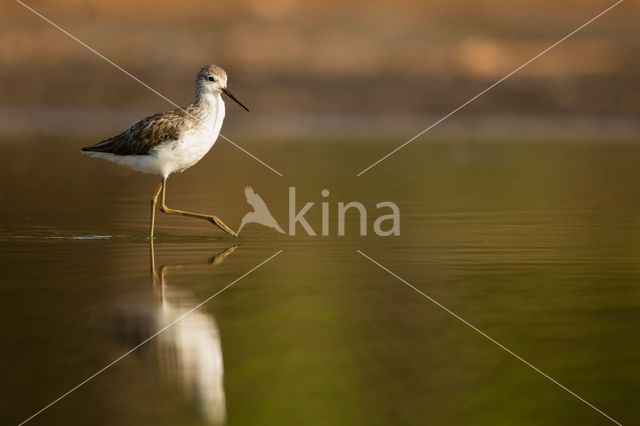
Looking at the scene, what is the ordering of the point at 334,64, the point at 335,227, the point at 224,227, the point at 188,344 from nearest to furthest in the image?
the point at 188,344 → the point at 224,227 → the point at 335,227 → the point at 334,64

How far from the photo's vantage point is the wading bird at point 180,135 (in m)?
12.7

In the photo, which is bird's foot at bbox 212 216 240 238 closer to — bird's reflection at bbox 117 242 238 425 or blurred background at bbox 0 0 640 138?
bird's reflection at bbox 117 242 238 425

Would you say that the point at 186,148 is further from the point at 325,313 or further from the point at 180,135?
the point at 325,313

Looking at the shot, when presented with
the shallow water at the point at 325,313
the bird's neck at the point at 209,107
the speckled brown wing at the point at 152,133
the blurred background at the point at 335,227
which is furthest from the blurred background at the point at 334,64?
the bird's neck at the point at 209,107

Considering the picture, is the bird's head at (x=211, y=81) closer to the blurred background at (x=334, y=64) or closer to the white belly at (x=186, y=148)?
the white belly at (x=186, y=148)

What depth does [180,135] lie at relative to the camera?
1266 centimetres

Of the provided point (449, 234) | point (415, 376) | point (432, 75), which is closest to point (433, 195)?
point (449, 234)

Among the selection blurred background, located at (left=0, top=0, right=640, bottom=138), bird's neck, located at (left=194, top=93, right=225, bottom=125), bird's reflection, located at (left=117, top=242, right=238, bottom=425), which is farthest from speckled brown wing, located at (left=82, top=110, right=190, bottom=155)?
blurred background, located at (left=0, top=0, right=640, bottom=138)

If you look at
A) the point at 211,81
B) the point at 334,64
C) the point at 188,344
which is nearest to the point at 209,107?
the point at 211,81

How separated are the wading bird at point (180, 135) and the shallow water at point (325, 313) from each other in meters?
0.68

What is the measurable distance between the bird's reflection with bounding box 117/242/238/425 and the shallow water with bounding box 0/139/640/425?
18 millimetres

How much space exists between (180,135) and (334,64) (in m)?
19.0

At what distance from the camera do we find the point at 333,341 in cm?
793

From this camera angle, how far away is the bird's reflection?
22.2 ft
